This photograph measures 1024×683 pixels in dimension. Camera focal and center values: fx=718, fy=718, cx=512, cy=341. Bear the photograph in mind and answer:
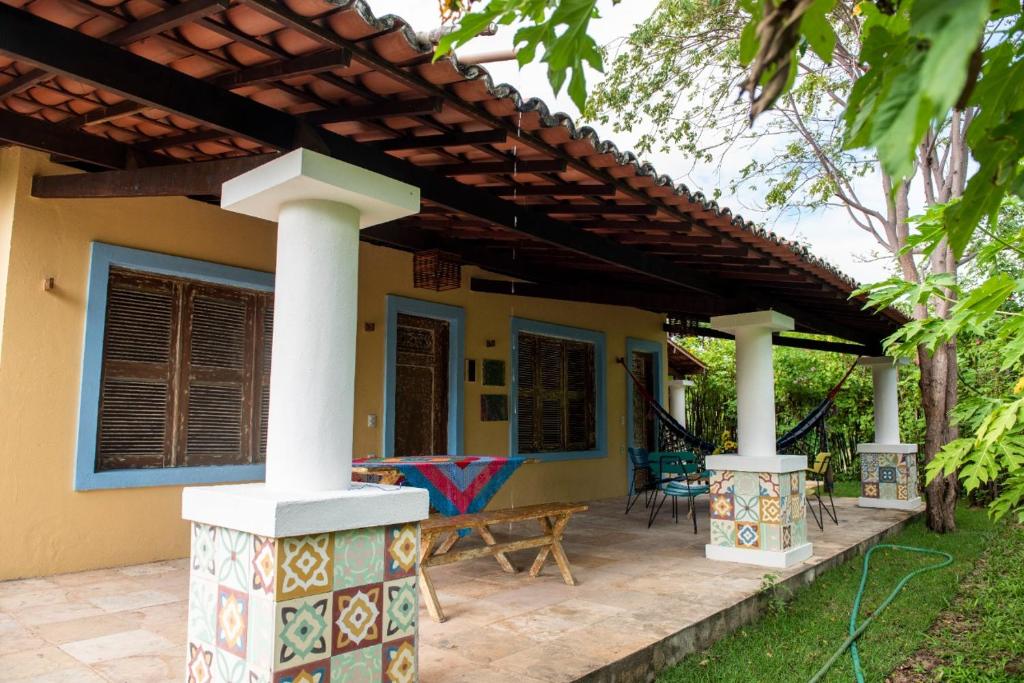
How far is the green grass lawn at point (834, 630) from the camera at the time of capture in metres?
3.10

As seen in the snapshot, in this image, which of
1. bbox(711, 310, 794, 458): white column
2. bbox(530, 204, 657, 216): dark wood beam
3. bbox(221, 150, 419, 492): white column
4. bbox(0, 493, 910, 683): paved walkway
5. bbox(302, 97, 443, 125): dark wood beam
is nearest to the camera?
bbox(221, 150, 419, 492): white column

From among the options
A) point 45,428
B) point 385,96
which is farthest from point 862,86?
point 45,428

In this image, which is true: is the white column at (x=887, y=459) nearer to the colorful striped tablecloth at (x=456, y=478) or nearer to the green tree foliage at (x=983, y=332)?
the colorful striped tablecloth at (x=456, y=478)

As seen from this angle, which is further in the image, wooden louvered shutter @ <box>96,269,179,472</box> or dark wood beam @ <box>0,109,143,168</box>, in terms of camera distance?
wooden louvered shutter @ <box>96,269,179,472</box>

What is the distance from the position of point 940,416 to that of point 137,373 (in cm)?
→ 681

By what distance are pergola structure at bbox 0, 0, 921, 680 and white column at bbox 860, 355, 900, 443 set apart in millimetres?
5419

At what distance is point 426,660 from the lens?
2.75 meters

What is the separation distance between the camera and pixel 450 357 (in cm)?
630

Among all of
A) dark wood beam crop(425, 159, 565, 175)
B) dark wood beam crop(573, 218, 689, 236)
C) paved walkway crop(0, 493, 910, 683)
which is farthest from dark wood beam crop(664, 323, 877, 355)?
dark wood beam crop(425, 159, 565, 175)

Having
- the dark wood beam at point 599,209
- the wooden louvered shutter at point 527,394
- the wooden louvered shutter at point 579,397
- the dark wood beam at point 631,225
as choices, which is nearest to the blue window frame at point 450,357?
the wooden louvered shutter at point 527,394

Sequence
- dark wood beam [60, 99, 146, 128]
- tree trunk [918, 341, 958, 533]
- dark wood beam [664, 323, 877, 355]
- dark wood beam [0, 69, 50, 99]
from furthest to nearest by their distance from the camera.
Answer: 1. dark wood beam [664, 323, 877, 355]
2. tree trunk [918, 341, 958, 533]
3. dark wood beam [60, 99, 146, 128]
4. dark wood beam [0, 69, 50, 99]

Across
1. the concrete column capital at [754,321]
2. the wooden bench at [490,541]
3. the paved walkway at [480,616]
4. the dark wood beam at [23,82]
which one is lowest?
the paved walkway at [480,616]

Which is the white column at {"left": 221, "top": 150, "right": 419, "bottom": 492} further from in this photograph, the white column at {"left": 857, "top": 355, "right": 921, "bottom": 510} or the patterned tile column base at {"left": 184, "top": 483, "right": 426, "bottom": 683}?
the white column at {"left": 857, "top": 355, "right": 921, "bottom": 510}

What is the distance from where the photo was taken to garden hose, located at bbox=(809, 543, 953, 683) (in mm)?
3098
